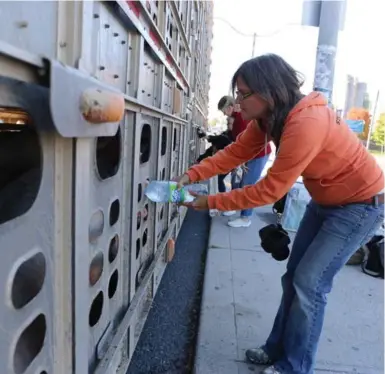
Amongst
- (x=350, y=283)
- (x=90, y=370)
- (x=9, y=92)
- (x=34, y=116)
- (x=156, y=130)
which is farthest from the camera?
(x=350, y=283)

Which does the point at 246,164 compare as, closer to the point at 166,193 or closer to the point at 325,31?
the point at 325,31

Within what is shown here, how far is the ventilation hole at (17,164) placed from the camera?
1089 millimetres

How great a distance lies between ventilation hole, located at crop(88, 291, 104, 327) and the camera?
162 cm

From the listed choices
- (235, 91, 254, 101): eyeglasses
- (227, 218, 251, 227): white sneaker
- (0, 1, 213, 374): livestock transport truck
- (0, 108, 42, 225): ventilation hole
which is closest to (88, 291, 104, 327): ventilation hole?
(0, 1, 213, 374): livestock transport truck

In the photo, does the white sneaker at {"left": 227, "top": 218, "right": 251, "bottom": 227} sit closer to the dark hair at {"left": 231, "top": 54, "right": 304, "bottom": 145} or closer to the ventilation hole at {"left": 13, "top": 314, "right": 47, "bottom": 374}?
the dark hair at {"left": 231, "top": 54, "right": 304, "bottom": 145}

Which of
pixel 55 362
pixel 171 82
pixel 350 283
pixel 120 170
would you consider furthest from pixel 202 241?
pixel 55 362

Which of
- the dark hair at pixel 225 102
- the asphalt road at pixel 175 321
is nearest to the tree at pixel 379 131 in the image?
the dark hair at pixel 225 102

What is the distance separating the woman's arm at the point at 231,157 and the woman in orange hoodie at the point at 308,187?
10cm

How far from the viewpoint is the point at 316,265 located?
1984 mm

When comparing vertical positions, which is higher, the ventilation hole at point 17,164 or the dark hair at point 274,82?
the dark hair at point 274,82

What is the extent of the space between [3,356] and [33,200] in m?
0.38

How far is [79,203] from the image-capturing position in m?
1.23

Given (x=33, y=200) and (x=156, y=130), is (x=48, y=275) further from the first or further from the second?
(x=156, y=130)

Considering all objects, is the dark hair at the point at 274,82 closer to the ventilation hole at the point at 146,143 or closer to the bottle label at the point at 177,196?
the bottle label at the point at 177,196
